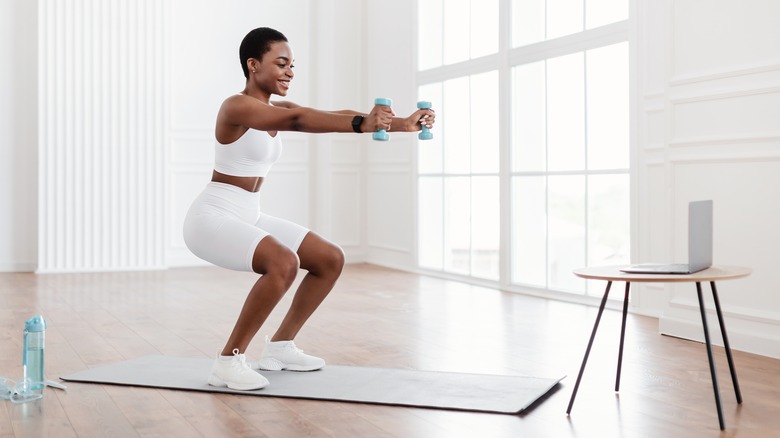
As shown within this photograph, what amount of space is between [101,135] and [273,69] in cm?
456

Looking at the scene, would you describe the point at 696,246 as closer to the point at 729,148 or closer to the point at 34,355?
the point at 729,148

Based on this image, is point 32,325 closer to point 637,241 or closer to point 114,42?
point 637,241

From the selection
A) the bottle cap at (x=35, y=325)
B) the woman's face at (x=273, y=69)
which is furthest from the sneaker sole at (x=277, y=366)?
the woman's face at (x=273, y=69)

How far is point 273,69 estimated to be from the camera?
304cm

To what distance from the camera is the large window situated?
16.6 ft

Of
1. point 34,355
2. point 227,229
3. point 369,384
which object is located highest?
point 227,229

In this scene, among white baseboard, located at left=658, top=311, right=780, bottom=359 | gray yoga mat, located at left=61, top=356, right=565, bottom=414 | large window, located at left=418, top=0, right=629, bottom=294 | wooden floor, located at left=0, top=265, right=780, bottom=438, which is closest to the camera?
wooden floor, located at left=0, top=265, right=780, bottom=438

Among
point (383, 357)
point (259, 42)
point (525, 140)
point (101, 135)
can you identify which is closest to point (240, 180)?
point (259, 42)

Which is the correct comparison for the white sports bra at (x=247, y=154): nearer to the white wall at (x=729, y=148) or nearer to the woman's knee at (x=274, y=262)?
the woman's knee at (x=274, y=262)

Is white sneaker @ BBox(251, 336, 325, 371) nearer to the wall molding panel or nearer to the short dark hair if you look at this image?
the short dark hair

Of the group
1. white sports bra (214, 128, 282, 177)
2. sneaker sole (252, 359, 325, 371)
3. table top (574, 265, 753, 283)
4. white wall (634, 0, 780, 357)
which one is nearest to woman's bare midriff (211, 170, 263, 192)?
white sports bra (214, 128, 282, 177)

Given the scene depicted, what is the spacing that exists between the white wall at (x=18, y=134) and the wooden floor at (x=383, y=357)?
865 millimetres

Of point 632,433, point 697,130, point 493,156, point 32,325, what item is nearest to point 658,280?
point 632,433

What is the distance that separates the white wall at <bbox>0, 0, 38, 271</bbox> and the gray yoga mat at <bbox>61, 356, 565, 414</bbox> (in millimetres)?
4241
